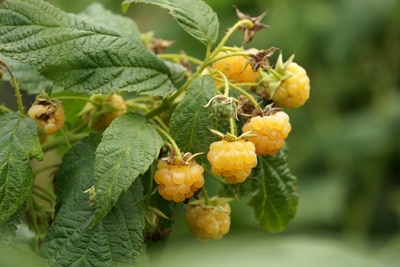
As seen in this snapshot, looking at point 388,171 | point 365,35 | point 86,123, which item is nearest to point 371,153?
point 388,171

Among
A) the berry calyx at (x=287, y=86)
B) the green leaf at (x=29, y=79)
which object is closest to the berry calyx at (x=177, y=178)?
the berry calyx at (x=287, y=86)

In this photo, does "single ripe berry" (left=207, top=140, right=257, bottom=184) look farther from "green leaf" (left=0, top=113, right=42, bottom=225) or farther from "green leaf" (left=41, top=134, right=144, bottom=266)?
"green leaf" (left=0, top=113, right=42, bottom=225)

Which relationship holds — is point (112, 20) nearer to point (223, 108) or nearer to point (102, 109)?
point (102, 109)

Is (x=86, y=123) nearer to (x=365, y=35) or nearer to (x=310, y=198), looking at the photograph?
(x=310, y=198)

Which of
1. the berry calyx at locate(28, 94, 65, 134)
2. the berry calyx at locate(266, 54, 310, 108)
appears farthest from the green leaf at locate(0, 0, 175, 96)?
the berry calyx at locate(266, 54, 310, 108)

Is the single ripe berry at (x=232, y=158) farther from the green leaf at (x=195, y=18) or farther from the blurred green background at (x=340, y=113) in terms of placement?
the blurred green background at (x=340, y=113)

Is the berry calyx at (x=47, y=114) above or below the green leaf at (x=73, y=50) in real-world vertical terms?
below
